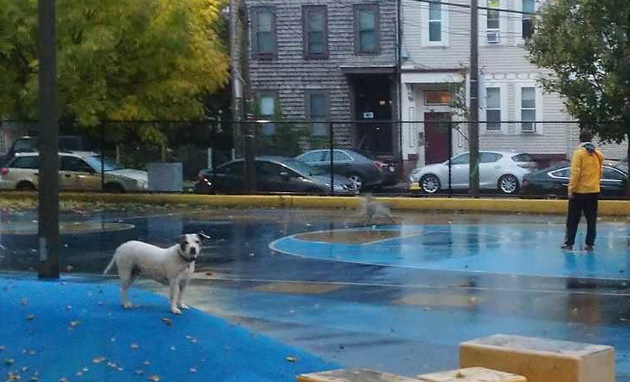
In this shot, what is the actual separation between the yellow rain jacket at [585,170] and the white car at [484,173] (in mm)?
11033

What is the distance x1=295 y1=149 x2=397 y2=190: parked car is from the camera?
103ft

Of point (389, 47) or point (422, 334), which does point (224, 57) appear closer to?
point (389, 47)

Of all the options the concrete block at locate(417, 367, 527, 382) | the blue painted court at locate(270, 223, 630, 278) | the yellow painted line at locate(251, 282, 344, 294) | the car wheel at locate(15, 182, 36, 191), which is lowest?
the yellow painted line at locate(251, 282, 344, 294)

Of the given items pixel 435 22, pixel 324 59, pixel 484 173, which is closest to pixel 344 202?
pixel 484 173

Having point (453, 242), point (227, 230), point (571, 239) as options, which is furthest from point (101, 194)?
point (571, 239)

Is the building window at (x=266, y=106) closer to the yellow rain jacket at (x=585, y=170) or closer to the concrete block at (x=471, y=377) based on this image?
the yellow rain jacket at (x=585, y=170)

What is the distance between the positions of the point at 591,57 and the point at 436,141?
6697 millimetres

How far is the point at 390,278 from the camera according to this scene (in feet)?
53.0

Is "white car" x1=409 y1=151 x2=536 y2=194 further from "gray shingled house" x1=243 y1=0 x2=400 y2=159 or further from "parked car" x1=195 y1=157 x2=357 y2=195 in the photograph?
"gray shingled house" x1=243 y1=0 x2=400 y2=159

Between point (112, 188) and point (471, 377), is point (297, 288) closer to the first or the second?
point (471, 377)

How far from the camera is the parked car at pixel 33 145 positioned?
107ft

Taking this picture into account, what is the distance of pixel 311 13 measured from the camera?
152 feet

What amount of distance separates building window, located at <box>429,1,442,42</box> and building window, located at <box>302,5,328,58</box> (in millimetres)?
4083

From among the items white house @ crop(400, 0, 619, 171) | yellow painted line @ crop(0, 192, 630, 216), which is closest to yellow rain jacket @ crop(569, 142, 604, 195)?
yellow painted line @ crop(0, 192, 630, 216)
